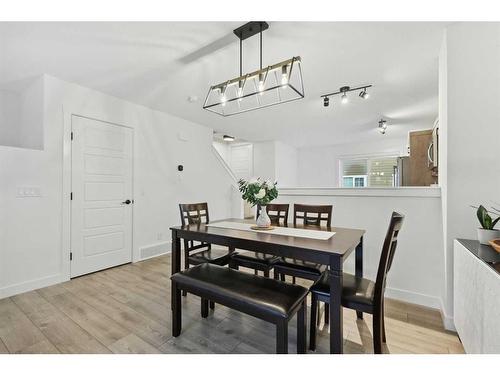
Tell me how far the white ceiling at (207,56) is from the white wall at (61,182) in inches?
11.0

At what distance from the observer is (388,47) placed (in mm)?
2258

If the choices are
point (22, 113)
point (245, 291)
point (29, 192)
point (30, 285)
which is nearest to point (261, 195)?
point (245, 291)

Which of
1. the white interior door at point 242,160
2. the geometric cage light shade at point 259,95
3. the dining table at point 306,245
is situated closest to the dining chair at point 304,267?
the dining table at point 306,245

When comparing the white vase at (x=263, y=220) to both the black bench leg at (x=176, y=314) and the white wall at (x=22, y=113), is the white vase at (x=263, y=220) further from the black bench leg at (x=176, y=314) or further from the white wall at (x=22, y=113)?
the white wall at (x=22, y=113)

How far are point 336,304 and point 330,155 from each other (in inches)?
243

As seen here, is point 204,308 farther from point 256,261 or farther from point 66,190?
point 66,190

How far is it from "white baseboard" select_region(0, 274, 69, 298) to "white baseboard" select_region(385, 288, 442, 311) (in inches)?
148

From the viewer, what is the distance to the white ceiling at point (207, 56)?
6.57 ft

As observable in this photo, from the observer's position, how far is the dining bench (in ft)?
4.35

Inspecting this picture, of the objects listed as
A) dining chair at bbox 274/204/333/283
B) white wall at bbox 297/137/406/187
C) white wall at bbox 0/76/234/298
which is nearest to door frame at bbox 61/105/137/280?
white wall at bbox 0/76/234/298

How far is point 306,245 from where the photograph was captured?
5.14ft

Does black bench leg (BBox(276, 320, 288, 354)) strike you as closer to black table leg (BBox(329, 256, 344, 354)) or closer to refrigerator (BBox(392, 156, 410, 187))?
black table leg (BBox(329, 256, 344, 354))
